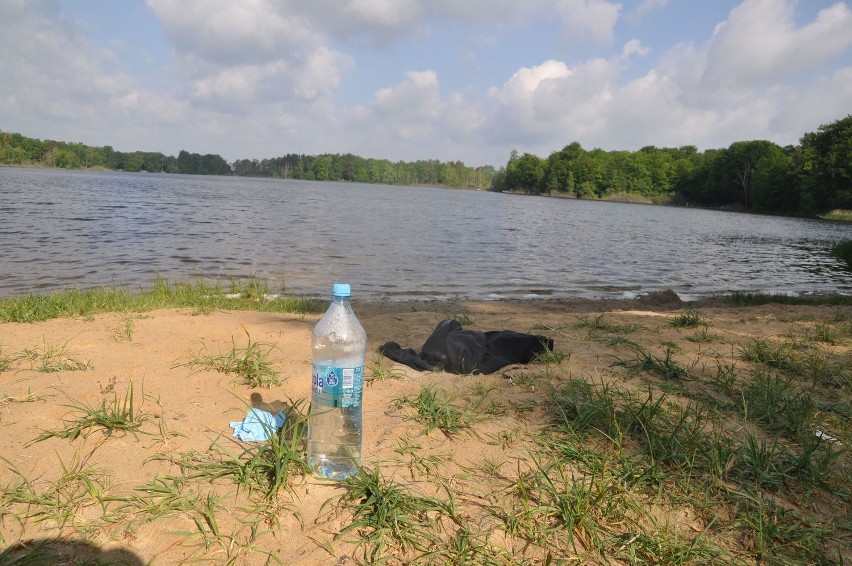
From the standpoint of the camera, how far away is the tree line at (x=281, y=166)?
4907 inches

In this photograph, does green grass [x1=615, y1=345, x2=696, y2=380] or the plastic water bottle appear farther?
green grass [x1=615, y1=345, x2=696, y2=380]

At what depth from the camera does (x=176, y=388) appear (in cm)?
320

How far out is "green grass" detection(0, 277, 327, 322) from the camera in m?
5.60

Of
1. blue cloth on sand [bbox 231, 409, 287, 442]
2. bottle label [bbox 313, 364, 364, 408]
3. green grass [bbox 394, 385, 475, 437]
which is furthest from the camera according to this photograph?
green grass [bbox 394, 385, 475, 437]

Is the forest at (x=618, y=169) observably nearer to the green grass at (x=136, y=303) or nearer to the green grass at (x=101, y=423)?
the green grass at (x=136, y=303)

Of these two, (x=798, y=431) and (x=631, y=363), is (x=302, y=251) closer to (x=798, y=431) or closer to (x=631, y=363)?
Answer: (x=631, y=363)

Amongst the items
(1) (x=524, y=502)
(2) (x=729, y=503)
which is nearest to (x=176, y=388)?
(1) (x=524, y=502)

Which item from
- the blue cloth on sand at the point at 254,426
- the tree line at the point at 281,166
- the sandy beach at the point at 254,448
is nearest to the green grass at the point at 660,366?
the sandy beach at the point at 254,448

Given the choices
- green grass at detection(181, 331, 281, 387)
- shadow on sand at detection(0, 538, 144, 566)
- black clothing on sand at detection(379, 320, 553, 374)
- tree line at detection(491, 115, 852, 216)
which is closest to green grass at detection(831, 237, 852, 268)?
black clothing on sand at detection(379, 320, 553, 374)

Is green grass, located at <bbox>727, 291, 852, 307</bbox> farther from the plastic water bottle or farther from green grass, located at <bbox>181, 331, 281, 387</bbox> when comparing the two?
the plastic water bottle

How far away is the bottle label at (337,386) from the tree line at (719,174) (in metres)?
73.5

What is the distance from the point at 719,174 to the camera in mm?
85562

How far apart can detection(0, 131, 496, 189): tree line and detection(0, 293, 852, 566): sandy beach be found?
14266 cm

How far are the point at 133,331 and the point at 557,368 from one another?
12.2ft
